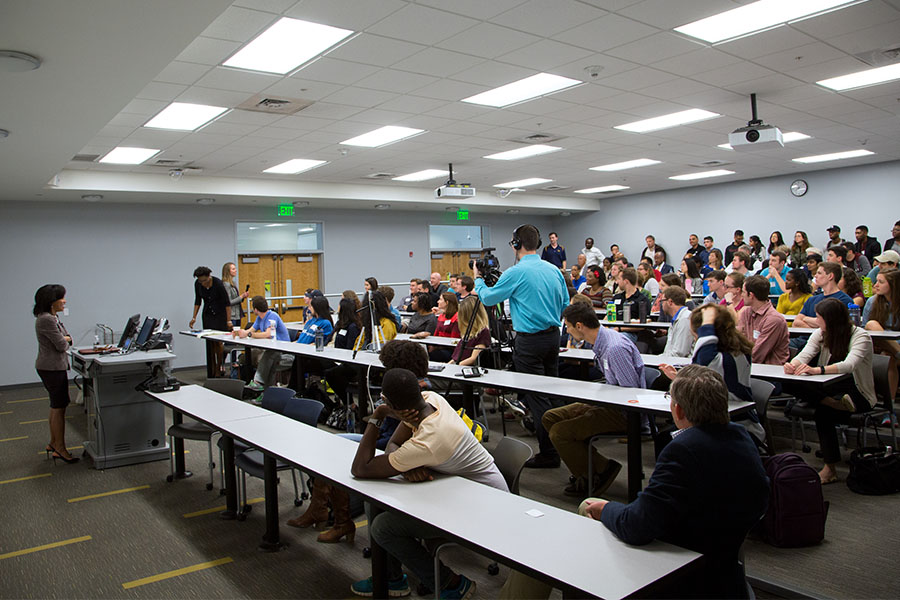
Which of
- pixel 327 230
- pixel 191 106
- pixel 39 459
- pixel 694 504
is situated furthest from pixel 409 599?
pixel 327 230

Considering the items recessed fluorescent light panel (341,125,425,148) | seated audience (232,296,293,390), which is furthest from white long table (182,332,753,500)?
recessed fluorescent light panel (341,125,425,148)

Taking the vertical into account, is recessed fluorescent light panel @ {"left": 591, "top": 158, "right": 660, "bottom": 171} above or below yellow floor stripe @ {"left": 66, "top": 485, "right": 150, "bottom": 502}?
above

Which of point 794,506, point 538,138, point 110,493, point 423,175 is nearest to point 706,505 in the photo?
point 794,506

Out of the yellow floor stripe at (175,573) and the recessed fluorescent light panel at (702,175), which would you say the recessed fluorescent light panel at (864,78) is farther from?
the yellow floor stripe at (175,573)

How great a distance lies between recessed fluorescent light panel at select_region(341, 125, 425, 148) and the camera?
736cm

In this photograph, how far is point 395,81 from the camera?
541 cm

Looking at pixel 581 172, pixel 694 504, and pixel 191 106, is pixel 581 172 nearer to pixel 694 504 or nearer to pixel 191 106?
pixel 191 106

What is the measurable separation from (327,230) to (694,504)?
11.9 metres

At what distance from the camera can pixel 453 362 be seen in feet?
18.3

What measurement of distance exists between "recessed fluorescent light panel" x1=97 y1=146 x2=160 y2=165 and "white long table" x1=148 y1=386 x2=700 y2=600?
229 inches

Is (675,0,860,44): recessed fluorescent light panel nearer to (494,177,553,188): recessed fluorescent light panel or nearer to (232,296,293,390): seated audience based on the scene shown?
(232,296,293,390): seated audience

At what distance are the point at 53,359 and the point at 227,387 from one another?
1627 mm

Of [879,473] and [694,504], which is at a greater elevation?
[694,504]

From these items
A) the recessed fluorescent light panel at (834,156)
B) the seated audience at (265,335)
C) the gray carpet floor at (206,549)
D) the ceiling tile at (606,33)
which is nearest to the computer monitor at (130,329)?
the seated audience at (265,335)
